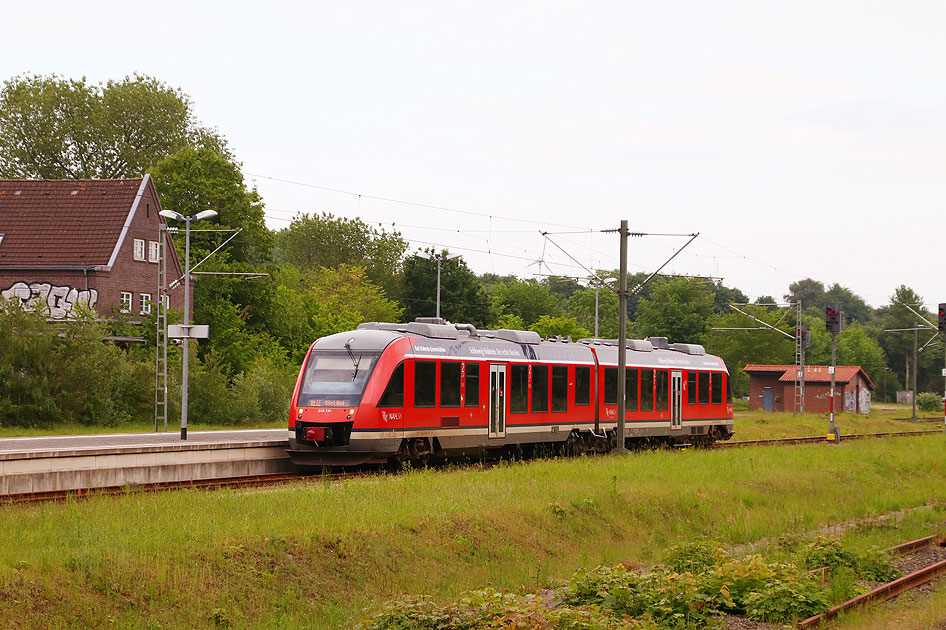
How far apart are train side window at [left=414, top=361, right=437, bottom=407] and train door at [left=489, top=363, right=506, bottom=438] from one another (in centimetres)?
238

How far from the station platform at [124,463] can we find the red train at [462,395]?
1.19 metres

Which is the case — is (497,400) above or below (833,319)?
below

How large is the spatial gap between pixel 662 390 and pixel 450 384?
38.0ft

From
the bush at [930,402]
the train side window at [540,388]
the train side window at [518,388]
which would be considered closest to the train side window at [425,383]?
the train side window at [518,388]

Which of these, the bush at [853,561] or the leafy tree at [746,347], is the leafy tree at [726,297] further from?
the bush at [853,561]

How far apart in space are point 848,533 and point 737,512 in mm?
2658

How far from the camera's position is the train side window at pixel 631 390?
3278 centimetres

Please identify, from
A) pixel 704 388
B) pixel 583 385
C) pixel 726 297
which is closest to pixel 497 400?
pixel 583 385

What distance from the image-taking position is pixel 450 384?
25406 mm

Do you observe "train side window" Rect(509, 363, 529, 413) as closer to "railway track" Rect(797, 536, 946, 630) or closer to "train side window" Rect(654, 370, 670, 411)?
"train side window" Rect(654, 370, 670, 411)

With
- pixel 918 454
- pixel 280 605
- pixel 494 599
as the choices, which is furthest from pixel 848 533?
pixel 918 454

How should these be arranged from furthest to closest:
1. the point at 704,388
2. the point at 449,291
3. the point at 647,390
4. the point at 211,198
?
1. the point at 449,291
2. the point at 211,198
3. the point at 704,388
4. the point at 647,390

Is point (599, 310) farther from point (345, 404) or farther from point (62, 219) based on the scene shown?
point (345, 404)

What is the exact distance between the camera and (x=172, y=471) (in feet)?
71.9
